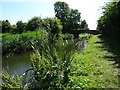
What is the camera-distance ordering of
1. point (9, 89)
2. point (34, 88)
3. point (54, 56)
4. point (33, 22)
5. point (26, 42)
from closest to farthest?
point (9, 89)
point (34, 88)
point (54, 56)
point (26, 42)
point (33, 22)

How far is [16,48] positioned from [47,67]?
11.2 m

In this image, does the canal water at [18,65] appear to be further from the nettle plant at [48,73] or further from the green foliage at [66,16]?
the green foliage at [66,16]

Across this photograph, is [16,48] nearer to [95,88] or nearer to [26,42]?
[26,42]

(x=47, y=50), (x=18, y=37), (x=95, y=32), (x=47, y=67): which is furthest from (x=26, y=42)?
(x=95, y=32)

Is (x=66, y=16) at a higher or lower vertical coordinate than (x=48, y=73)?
higher

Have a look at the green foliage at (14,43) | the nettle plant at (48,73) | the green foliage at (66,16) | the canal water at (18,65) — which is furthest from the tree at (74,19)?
the nettle plant at (48,73)

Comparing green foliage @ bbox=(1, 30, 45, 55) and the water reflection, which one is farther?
Result: green foliage @ bbox=(1, 30, 45, 55)

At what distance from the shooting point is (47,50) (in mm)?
4422

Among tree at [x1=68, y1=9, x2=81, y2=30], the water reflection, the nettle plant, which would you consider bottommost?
the water reflection

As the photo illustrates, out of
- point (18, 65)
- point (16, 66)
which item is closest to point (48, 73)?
point (16, 66)

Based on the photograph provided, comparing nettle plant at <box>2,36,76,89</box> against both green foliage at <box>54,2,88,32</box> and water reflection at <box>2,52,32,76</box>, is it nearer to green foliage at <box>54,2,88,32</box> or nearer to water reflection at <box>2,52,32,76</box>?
water reflection at <box>2,52,32,76</box>

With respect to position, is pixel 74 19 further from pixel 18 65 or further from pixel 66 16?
pixel 18 65

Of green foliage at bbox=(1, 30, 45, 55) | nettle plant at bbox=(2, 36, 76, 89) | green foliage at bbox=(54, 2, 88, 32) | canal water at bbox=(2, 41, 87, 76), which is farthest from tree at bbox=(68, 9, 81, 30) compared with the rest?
nettle plant at bbox=(2, 36, 76, 89)

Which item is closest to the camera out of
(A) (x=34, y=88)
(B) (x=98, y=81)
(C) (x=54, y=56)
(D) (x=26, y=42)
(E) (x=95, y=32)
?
(A) (x=34, y=88)
